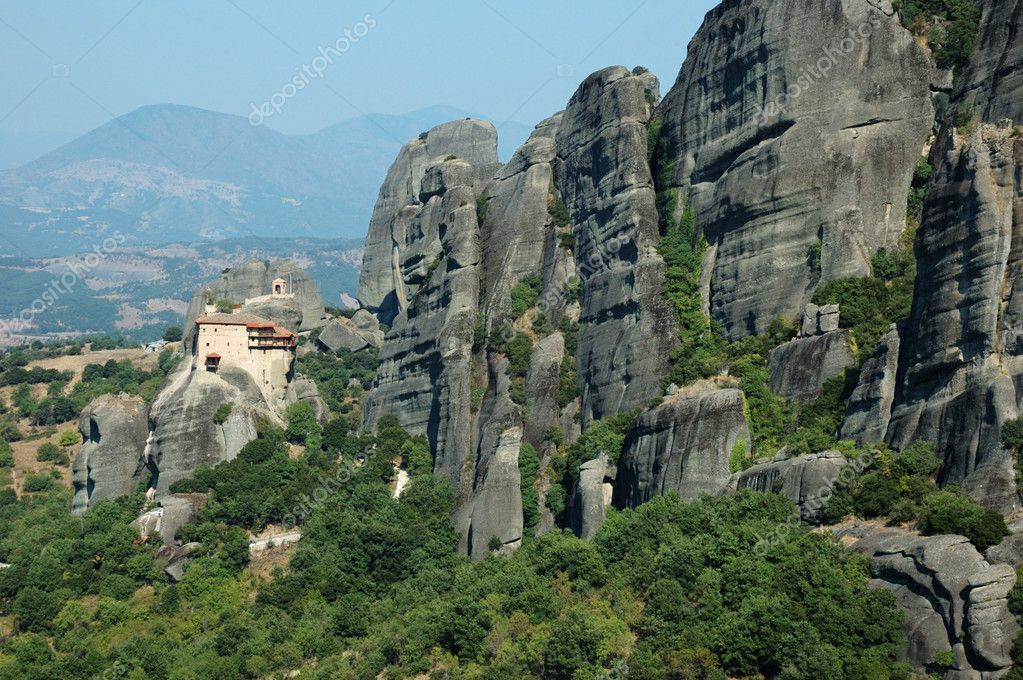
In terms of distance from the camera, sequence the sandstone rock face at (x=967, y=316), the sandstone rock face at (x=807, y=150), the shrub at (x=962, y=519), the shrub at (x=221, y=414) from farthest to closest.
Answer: the shrub at (x=221, y=414), the sandstone rock face at (x=807, y=150), the sandstone rock face at (x=967, y=316), the shrub at (x=962, y=519)

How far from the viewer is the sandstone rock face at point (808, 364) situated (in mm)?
57344

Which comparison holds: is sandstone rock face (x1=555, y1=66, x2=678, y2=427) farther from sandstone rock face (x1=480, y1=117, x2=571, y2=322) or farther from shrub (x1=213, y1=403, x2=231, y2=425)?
shrub (x1=213, y1=403, x2=231, y2=425)

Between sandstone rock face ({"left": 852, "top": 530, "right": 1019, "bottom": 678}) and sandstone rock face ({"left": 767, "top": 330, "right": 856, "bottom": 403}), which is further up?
sandstone rock face ({"left": 767, "top": 330, "right": 856, "bottom": 403})

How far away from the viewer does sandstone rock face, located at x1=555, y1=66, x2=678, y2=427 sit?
6575 cm

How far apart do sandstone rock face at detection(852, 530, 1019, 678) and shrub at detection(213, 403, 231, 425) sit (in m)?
41.4

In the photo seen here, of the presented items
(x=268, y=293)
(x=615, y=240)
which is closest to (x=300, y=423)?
(x=615, y=240)

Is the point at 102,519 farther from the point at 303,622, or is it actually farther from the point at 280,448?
the point at 303,622

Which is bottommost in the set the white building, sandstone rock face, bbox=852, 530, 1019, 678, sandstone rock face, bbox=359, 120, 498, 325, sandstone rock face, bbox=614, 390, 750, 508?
sandstone rock face, bbox=852, 530, 1019, 678

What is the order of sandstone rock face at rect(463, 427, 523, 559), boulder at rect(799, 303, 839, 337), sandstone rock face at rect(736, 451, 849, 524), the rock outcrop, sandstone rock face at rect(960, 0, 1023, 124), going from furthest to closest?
the rock outcrop
sandstone rock face at rect(463, 427, 523, 559)
boulder at rect(799, 303, 839, 337)
sandstone rock face at rect(960, 0, 1023, 124)
sandstone rock face at rect(736, 451, 849, 524)

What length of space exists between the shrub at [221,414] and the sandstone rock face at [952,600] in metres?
41.4

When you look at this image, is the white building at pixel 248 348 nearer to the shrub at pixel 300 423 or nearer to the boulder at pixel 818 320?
the shrub at pixel 300 423

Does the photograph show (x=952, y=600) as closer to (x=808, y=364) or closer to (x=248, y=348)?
(x=808, y=364)

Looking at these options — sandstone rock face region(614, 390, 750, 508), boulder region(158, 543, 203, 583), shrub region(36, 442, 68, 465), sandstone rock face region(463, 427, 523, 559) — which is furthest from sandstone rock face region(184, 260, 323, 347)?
sandstone rock face region(614, 390, 750, 508)

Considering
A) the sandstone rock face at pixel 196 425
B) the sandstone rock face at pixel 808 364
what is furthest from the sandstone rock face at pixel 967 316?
the sandstone rock face at pixel 196 425
